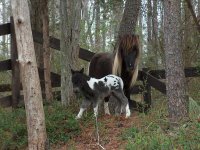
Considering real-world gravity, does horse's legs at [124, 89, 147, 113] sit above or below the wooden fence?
below

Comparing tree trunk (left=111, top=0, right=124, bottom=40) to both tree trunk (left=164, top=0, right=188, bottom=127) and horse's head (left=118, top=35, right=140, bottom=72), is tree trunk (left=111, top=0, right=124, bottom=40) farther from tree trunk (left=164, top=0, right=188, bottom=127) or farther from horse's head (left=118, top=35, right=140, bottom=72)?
tree trunk (left=164, top=0, right=188, bottom=127)

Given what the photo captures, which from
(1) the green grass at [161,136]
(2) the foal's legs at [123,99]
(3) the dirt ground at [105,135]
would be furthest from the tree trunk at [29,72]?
(2) the foal's legs at [123,99]

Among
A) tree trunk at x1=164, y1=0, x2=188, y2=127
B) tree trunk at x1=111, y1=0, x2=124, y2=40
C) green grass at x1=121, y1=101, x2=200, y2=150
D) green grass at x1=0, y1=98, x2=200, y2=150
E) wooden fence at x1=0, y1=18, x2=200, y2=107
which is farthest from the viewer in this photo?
tree trunk at x1=111, y1=0, x2=124, y2=40

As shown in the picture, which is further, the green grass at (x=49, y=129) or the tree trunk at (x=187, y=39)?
the tree trunk at (x=187, y=39)

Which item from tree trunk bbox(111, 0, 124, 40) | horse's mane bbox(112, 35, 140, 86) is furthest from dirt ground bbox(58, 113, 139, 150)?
tree trunk bbox(111, 0, 124, 40)

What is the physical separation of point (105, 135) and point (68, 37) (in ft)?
9.26

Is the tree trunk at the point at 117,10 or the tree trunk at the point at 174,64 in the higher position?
the tree trunk at the point at 117,10

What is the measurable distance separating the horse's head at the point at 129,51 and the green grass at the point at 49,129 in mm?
1688

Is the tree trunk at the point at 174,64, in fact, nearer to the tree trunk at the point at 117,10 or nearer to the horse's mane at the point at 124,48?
the horse's mane at the point at 124,48

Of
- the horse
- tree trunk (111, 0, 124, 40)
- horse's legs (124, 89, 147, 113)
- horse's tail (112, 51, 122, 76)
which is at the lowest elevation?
horse's legs (124, 89, 147, 113)

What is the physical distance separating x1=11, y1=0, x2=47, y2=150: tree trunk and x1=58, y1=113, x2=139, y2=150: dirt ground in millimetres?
773

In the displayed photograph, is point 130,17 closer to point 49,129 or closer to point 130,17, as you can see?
point 130,17

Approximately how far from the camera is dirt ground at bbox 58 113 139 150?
8164mm

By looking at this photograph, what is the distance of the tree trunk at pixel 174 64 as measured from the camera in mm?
7926
